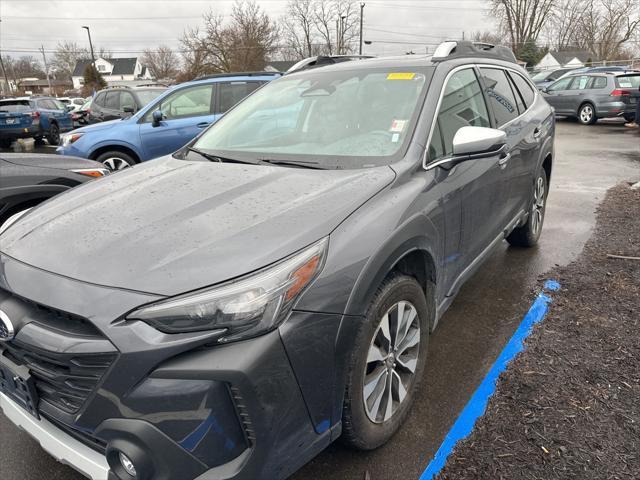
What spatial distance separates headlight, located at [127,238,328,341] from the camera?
59.5 inches

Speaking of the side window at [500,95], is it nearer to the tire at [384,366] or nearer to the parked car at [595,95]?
the tire at [384,366]

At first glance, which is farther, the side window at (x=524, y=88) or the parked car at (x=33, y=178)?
the side window at (x=524, y=88)

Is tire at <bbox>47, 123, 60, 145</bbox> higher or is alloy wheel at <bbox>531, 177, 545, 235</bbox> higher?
alloy wheel at <bbox>531, 177, 545, 235</bbox>

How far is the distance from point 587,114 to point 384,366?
17623 mm

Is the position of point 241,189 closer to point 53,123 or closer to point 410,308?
point 410,308

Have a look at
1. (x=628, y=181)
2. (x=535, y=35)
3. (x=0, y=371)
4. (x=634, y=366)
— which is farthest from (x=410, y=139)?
(x=535, y=35)

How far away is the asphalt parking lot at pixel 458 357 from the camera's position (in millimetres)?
2197

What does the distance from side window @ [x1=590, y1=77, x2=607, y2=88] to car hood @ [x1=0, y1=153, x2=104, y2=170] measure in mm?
16483

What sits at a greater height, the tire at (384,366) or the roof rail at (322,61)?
the roof rail at (322,61)

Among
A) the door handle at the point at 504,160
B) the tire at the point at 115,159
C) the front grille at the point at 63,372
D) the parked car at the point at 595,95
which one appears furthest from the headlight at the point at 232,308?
the parked car at the point at 595,95

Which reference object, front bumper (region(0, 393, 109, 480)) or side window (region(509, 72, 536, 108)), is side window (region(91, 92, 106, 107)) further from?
front bumper (region(0, 393, 109, 480))

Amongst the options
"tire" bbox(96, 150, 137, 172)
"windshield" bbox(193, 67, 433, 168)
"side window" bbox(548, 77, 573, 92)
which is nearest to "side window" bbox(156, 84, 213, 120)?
"tire" bbox(96, 150, 137, 172)

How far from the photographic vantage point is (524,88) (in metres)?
4.27

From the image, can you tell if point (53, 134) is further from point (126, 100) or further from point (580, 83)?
point (580, 83)
